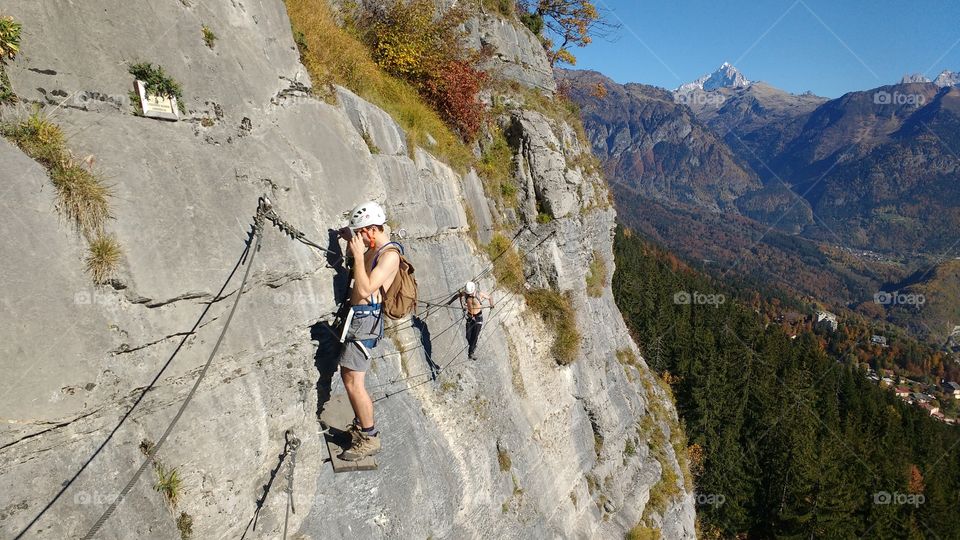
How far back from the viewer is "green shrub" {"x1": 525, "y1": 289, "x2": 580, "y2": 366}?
1500cm

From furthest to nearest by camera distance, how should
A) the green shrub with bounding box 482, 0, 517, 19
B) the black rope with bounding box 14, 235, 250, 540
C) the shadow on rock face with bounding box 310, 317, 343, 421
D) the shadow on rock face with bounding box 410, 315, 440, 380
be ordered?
the green shrub with bounding box 482, 0, 517, 19 < the shadow on rock face with bounding box 410, 315, 440, 380 < the shadow on rock face with bounding box 310, 317, 343, 421 < the black rope with bounding box 14, 235, 250, 540

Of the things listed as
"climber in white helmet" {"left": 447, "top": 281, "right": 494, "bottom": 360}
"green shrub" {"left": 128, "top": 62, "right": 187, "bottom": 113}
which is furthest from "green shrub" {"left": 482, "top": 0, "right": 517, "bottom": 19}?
"green shrub" {"left": 128, "top": 62, "right": 187, "bottom": 113}

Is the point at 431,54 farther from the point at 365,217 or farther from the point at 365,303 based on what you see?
the point at 365,303

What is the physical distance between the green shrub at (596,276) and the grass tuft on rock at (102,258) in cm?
1697

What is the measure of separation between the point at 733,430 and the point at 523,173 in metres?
40.6

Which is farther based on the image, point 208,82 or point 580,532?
point 580,532

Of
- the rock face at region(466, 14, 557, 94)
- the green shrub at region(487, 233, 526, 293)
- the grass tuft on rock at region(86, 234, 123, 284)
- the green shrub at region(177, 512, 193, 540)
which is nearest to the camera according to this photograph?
the grass tuft on rock at region(86, 234, 123, 284)

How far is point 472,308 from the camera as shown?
35.6 ft

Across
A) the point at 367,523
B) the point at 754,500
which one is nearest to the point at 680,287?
the point at 754,500

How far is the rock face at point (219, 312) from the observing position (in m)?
4.67

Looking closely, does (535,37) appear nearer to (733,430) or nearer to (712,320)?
(733,430)

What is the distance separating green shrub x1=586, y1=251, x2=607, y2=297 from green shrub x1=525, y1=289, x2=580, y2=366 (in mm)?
4691

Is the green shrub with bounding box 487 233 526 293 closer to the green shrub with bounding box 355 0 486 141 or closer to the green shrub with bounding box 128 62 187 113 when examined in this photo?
the green shrub with bounding box 355 0 486 141

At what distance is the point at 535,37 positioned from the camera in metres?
22.0
